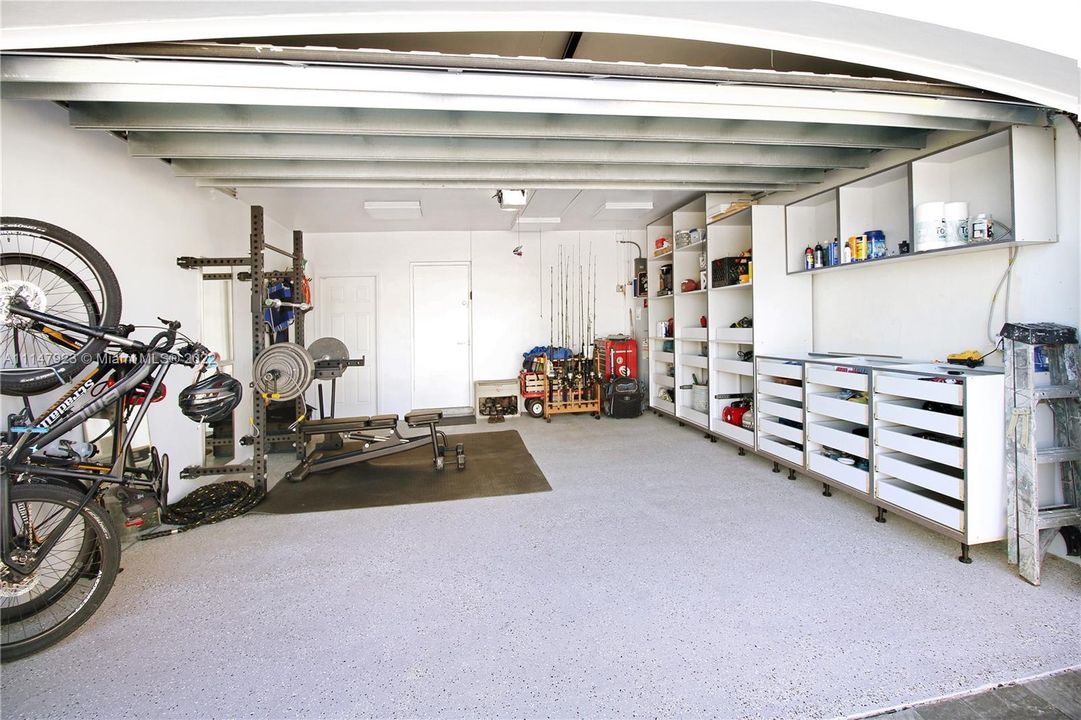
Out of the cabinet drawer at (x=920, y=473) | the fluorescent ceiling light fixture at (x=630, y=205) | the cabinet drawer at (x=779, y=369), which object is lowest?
the cabinet drawer at (x=920, y=473)

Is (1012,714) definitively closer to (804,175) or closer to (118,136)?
(804,175)

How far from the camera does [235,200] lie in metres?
4.31

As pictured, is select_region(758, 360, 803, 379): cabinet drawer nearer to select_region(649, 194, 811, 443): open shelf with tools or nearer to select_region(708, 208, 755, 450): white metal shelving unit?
select_region(649, 194, 811, 443): open shelf with tools

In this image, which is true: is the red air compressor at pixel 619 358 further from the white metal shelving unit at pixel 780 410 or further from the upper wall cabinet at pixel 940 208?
the upper wall cabinet at pixel 940 208

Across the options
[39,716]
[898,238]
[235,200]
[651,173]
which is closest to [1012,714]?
A: [898,238]

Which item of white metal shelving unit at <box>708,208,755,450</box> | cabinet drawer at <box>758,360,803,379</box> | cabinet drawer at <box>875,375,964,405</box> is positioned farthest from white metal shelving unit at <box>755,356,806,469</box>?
cabinet drawer at <box>875,375,964,405</box>

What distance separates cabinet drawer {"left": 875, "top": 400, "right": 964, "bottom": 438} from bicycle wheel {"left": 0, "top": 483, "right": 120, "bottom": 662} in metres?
4.00

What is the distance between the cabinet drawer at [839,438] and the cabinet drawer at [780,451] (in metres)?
0.23

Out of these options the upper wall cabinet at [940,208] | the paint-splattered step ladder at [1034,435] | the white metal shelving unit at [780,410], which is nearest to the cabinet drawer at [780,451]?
the white metal shelving unit at [780,410]

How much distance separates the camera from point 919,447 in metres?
2.54

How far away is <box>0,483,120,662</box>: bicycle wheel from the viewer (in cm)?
177

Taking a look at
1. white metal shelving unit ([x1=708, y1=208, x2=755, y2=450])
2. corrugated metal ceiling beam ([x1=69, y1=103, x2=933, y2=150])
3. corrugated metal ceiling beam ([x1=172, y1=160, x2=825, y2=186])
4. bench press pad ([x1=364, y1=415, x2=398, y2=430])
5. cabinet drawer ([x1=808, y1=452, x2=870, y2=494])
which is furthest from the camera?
white metal shelving unit ([x1=708, y1=208, x2=755, y2=450])

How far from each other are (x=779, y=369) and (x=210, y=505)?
4417 mm

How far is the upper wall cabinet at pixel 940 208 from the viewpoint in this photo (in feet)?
7.60
